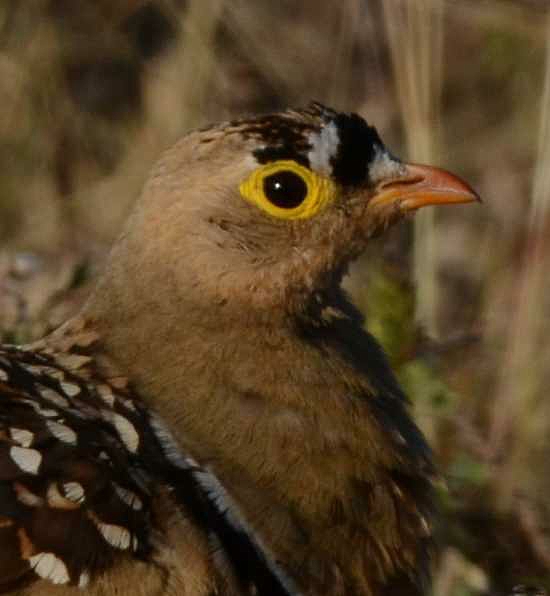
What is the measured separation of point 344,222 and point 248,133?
311mm

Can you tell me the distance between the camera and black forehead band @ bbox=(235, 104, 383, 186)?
4.14 metres

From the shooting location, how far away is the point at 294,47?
8539 mm

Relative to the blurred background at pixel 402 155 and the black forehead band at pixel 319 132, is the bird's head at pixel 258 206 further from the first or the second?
the blurred background at pixel 402 155

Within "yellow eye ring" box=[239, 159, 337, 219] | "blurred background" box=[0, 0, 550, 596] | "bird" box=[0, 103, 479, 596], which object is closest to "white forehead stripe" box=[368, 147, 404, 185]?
"bird" box=[0, 103, 479, 596]

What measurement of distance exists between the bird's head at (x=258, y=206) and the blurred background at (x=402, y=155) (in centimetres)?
62

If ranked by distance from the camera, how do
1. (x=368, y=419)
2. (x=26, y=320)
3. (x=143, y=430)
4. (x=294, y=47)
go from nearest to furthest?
(x=143, y=430)
(x=368, y=419)
(x=26, y=320)
(x=294, y=47)

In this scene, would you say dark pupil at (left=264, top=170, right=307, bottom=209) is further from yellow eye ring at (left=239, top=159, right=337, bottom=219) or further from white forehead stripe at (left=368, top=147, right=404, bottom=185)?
white forehead stripe at (left=368, top=147, right=404, bottom=185)

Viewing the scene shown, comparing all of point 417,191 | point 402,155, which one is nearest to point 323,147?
point 417,191

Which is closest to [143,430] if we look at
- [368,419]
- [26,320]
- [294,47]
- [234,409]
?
[234,409]

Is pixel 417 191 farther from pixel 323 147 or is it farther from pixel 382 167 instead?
pixel 323 147

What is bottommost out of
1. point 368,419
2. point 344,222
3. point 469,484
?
point 469,484

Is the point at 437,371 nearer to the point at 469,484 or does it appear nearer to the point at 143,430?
the point at 469,484

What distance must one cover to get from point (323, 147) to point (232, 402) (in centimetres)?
62

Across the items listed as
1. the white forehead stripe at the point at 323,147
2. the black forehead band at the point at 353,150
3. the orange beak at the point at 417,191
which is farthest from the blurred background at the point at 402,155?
the white forehead stripe at the point at 323,147
